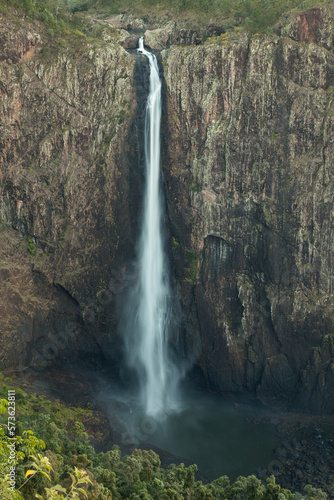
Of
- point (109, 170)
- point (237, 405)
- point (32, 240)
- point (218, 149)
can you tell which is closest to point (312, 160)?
point (218, 149)

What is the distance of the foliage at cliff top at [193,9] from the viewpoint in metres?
33.6

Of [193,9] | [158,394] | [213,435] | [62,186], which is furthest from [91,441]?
[193,9]

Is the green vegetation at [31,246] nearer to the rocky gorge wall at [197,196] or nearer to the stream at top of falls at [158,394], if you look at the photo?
the rocky gorge wall at [197,196]

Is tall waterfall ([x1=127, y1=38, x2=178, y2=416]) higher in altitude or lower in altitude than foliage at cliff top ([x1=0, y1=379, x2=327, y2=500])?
higher

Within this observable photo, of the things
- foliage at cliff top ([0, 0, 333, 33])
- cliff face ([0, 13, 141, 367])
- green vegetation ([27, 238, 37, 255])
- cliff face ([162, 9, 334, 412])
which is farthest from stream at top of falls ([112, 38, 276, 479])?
green vegetation ([27, 238, 37, 255])

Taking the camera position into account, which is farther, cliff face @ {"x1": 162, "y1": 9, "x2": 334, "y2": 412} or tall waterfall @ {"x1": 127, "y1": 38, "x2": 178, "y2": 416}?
tall waterfall @ {"x1": 127, "y1": 38, "x2": 178, "y2": 416}

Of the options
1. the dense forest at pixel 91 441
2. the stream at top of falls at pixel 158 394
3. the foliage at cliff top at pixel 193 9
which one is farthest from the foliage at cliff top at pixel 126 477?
the foliage at cliff top at pixel 193 9

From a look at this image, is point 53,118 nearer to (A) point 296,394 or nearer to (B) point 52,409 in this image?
(B) point 52,409

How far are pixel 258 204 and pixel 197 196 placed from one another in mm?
4362

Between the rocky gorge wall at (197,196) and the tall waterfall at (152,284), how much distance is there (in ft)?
2.86

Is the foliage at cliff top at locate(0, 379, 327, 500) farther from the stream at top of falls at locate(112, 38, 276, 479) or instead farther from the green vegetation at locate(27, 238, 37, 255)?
the green vegetation at locate(27, 238, 37, 255)

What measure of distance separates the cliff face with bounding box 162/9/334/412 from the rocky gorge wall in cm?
9

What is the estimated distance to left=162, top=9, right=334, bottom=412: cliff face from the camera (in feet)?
104

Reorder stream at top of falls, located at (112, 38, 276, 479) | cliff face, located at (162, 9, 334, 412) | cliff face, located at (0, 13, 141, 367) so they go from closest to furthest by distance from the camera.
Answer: stream at top of falls, located at (112, 38, 276, 479) < cliff face, located at (162, 9, 334, 412) < cliff face, located at (0, 13, 141, 367)
